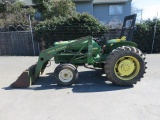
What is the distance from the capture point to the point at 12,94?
5719 millimetres

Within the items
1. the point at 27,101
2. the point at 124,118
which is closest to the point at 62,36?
the point at 27,101

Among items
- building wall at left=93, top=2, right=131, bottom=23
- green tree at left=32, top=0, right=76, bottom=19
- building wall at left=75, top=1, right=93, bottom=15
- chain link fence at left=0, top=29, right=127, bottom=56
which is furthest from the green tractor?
building wall at left=93, top=2, right=131, bottom=23

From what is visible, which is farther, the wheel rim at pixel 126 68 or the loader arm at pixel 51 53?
the loader arm at pixel 51 53

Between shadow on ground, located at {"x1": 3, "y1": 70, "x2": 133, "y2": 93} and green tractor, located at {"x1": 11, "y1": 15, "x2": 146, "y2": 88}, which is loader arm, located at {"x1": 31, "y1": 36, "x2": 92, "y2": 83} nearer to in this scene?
green tractor, located at {"x1": 11, "y1": 15, "x2": 146, "y2": 88}

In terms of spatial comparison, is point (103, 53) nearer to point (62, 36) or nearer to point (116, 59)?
point (116, 59)

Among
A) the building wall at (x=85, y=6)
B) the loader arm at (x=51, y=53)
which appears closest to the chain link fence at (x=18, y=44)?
the loader arm at (x=51, y=53)

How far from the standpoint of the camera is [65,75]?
247 inches

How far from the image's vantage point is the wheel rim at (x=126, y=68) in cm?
624

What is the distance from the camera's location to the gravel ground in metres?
4.37

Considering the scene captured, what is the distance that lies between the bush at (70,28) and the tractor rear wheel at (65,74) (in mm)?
6377

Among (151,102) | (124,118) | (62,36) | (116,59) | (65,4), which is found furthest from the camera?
(65,4)

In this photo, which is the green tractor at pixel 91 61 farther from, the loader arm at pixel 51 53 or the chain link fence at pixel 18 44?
the chain link fence at pixel 18 44

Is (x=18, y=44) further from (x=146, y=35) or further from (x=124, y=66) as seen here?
(x=124, y=66)

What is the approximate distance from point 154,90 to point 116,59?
1.22 m
